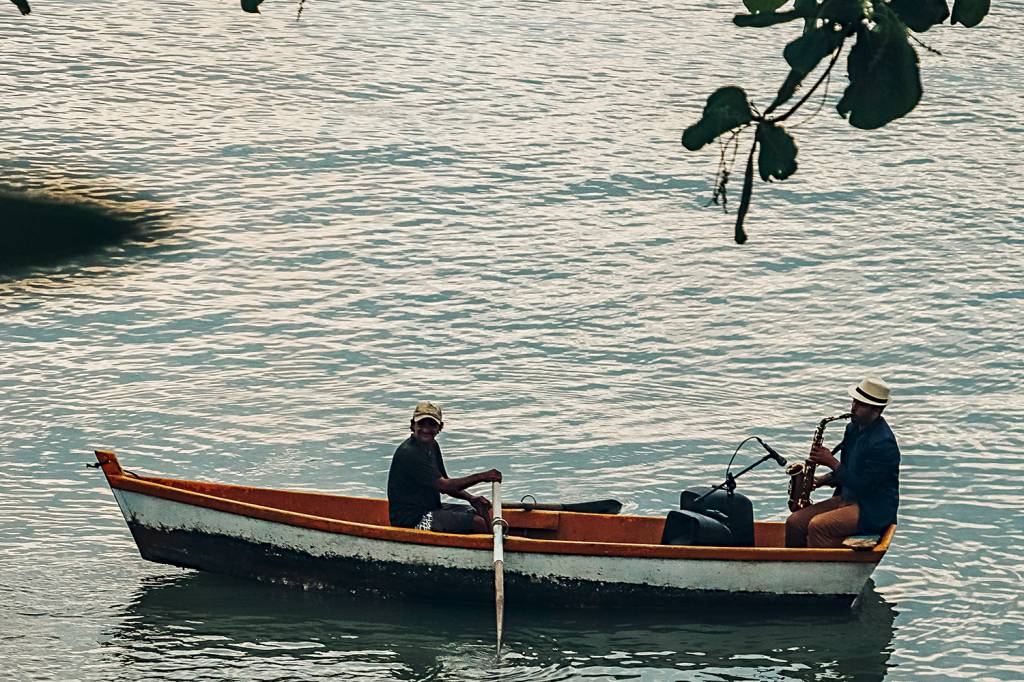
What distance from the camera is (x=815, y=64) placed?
15.2 ft

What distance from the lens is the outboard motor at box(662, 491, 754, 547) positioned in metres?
12.6

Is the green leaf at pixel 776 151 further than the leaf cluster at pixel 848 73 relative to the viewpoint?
Yes

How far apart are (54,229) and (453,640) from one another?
37.0 feet

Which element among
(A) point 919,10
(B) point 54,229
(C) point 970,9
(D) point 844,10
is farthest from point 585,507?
(B) point 54,229

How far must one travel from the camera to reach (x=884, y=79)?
14.7 feet

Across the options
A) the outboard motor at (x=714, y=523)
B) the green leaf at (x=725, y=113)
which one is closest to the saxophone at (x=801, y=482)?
the outboard motor at (x=714, y=523)

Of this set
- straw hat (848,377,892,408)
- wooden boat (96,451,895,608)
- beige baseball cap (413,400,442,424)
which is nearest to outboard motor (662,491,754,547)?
wooden boat (96,451,895,608)

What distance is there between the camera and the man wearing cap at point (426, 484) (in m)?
12.4

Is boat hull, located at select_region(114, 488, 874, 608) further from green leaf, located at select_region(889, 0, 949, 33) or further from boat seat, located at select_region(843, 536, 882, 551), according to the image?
green leaf, located at select_region(889, 0, 949, 33)

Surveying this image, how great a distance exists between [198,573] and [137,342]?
5.32 meters

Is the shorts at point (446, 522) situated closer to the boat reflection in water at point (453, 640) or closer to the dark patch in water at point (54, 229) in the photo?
the boat reflection in water at point (453, 640)

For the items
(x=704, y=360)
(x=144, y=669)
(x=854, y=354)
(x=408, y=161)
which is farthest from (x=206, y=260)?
(x=144, y=669)

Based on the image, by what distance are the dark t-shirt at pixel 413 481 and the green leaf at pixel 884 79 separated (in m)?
8.10

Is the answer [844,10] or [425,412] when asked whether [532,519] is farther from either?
[844,10]
